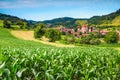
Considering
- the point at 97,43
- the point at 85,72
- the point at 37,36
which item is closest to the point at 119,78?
the point at 85,72

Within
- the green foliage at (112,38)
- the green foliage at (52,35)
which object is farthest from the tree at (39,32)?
the green foliage at (112,38)

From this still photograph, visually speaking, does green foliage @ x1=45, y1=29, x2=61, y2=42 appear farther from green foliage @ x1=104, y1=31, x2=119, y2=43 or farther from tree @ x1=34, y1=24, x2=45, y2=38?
green foliage @ x1=104, y1=31, x2=119, y2=43

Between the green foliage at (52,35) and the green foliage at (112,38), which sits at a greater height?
the green foliage at (52,35)

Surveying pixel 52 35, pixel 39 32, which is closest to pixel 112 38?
pixel 52 35

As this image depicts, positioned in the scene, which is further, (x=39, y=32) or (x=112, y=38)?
(x=112, y=38)

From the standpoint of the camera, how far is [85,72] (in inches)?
439

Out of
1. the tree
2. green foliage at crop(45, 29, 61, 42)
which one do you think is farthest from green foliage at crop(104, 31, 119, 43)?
the tree

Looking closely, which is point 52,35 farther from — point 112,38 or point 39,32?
point 112,38

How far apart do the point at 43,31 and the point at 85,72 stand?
121 m

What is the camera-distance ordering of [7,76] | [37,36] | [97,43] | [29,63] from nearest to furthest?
[7,76]
[29,63]
[97,43]
[37,36]

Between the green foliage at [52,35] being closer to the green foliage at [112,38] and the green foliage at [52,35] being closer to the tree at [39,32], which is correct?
the tree at [39,32]

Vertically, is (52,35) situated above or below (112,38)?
above

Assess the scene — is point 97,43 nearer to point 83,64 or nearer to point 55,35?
point 55,35

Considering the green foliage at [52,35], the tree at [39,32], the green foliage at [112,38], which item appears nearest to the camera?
the green foliage at [52,35]
